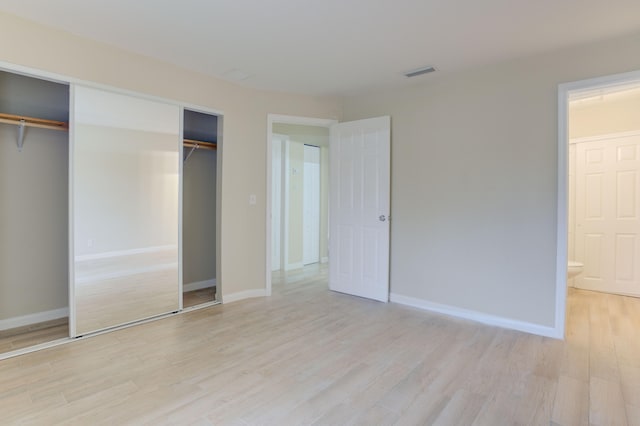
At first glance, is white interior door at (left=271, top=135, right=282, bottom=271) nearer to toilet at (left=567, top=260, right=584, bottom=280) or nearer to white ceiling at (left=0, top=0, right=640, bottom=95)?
white ceiling at (left=0, top=0, right=640, bottom=95)

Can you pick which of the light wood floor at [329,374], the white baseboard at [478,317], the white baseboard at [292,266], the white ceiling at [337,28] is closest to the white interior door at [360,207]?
the white baseboard at [478,317]

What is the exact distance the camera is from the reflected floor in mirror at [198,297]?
3.81m

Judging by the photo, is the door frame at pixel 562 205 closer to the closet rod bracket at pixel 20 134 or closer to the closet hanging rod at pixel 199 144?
the closet hanging rod at pixel 199 144

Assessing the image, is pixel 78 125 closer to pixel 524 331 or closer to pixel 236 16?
pixel 236 16

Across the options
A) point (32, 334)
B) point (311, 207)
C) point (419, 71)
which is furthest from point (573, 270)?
point (32, 334)

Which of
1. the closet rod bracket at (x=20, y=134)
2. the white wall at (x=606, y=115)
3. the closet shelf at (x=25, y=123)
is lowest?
the closet rod bracket at (x=20, y=134)

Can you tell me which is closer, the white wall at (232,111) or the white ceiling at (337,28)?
the white ceiling at (337,28)

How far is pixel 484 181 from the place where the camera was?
3.32 meters

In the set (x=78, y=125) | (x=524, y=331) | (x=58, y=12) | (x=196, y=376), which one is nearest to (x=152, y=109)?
(x=78, y=125)

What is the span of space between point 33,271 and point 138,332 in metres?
1.19

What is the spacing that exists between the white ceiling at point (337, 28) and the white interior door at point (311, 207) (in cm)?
305

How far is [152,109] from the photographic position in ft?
10.6

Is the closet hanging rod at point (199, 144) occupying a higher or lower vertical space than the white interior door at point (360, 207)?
higher

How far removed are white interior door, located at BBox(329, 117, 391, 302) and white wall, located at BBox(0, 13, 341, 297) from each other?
569mm
